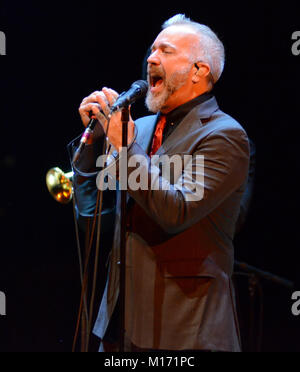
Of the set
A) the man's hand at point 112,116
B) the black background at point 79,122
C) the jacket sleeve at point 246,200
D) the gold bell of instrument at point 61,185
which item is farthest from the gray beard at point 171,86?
the black background at point 79,122

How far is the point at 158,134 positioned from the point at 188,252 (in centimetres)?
50

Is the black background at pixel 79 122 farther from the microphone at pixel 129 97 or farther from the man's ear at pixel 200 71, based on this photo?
the microphone at pixel 129 97

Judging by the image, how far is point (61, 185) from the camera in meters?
2.41

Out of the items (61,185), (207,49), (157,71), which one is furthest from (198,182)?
(61,185)

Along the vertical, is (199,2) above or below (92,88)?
above

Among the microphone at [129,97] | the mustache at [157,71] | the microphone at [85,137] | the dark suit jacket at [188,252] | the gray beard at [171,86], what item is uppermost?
the mustache at [157,71]

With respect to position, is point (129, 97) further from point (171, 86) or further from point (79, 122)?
point (79, 122)

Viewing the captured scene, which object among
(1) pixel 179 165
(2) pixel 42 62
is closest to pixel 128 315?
(1) pixel 179 165

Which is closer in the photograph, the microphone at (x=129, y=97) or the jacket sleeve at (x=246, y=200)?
the microphone at (x=129, y=97)

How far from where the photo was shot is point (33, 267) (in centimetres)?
312

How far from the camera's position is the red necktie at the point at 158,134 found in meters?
1.77

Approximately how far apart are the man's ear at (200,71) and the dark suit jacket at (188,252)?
254 mm
